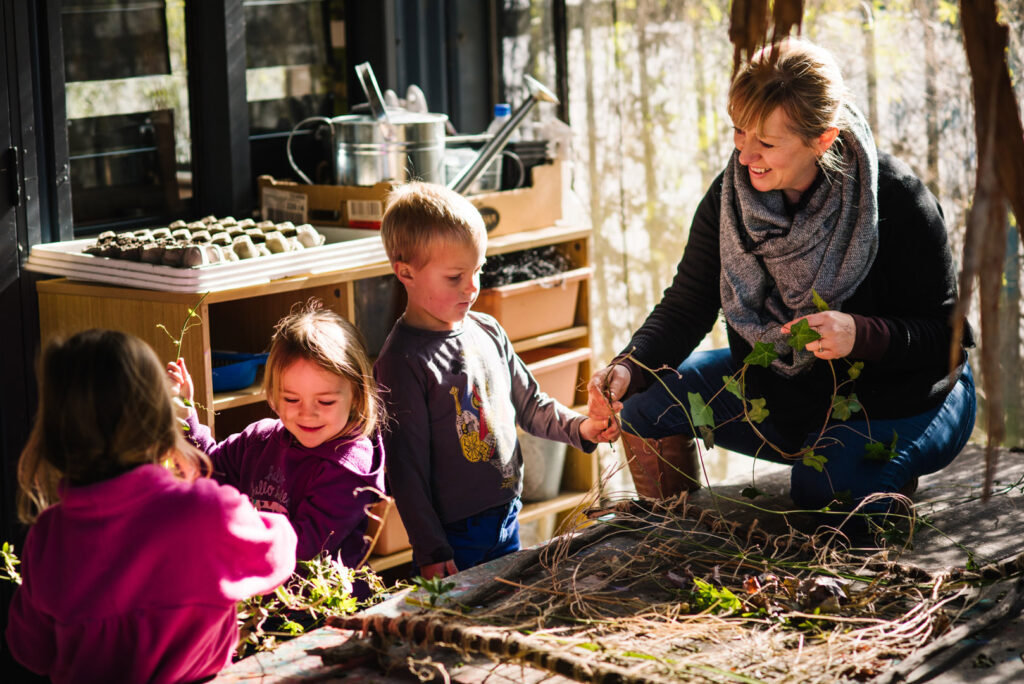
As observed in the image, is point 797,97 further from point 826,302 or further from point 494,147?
point 494,147

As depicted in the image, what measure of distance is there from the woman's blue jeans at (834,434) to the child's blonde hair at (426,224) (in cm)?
51

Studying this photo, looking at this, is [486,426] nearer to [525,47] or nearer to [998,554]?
[998,554]

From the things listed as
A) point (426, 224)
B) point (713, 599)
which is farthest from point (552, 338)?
point (713, 599)

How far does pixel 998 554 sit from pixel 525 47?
2.48 meters

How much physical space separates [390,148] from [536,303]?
24.4 inches

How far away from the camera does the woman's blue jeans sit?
7.73 feet

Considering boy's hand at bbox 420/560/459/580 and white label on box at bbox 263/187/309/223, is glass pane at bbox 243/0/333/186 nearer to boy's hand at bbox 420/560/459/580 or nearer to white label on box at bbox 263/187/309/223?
white label on box at bbox 263/187/309/223

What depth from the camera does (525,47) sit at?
13.1ft

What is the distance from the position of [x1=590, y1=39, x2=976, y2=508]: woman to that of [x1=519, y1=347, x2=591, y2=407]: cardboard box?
72 centimetres

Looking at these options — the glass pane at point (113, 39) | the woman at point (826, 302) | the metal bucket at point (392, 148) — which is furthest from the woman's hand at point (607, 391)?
the glass pane at point (113, 39)

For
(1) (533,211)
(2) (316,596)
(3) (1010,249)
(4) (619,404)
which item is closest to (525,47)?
(1) (533,211)

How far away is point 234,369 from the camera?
262 cm

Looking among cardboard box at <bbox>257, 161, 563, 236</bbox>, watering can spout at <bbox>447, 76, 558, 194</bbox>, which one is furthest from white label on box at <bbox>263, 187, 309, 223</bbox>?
watering can spout at <bbox>447, 76, 558, 194</bbox>

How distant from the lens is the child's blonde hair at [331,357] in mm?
2078
